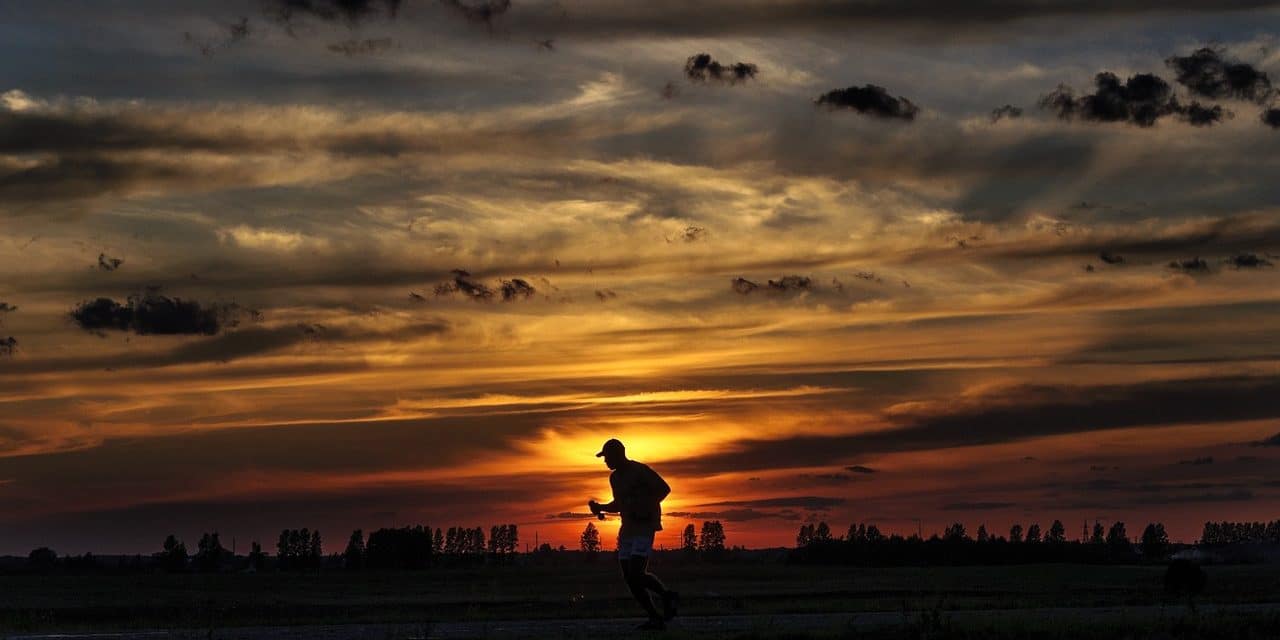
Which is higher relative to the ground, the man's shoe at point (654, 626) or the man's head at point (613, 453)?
the man's head at point (613, 453)

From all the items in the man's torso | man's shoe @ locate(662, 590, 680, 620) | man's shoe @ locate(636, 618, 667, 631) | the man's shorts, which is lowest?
man's shoe @ locate(636, 618, 667, 631)

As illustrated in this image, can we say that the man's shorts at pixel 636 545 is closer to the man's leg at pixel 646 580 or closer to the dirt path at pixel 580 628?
the man's leg at pixel 646 580

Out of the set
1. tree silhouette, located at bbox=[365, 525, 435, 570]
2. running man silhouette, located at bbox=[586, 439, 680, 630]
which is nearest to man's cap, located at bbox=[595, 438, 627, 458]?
running man silhouette, located at bbox=[586, 439, 680, 630]

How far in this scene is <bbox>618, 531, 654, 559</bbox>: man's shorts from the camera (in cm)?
2144

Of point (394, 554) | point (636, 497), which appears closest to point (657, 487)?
point (636, 497)

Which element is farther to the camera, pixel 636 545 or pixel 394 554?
pixel 394 554

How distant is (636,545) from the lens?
21.5m

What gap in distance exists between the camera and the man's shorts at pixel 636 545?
2144 cm

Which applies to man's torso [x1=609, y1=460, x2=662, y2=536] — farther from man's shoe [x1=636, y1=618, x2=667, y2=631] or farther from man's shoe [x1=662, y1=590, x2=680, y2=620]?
man's shoe [x1=636, y1=618, x2=667, y2=631]

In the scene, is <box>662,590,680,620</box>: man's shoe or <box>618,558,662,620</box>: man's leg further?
<box>662,590,680,620</box>: man's shoe

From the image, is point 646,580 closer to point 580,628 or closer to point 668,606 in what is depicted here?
point 668,606

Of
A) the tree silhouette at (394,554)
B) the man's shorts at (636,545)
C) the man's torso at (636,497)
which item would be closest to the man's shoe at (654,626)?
the man's shorts at (636,545)

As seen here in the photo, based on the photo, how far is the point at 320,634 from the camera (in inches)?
828

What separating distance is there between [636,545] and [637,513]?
1.45 feet
